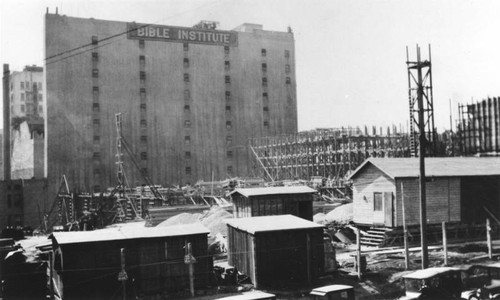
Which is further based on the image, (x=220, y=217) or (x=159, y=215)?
(x=159, y=215)

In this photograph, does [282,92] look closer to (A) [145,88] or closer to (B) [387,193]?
(A) [145,88]

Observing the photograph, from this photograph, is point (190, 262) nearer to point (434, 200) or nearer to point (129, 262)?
point (129, 262)

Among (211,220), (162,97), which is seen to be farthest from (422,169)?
(162,97)

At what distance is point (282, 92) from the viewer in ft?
266

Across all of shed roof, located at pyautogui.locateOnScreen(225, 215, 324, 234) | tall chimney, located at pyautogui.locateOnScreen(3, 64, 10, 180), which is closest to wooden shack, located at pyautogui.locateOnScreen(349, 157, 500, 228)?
shed roof, located at pyautogui.locateOnScreen(225, 215, 324, 234)

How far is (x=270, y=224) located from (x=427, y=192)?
14364mm

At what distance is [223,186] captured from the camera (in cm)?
5997

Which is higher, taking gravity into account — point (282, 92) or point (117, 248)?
point (282, 92)

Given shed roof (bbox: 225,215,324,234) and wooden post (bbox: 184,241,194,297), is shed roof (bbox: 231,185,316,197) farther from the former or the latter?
wooden post (bbox: 184,241,194,297)

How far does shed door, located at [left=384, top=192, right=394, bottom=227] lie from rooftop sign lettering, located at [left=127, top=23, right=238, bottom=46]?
48541mm

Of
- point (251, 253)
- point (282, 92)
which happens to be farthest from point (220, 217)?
point (282, 92)

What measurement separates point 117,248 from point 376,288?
1184 centimetres

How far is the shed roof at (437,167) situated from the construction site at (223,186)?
0.70ft

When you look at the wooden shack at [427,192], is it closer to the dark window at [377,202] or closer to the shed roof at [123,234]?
the dark window at [377,202]
